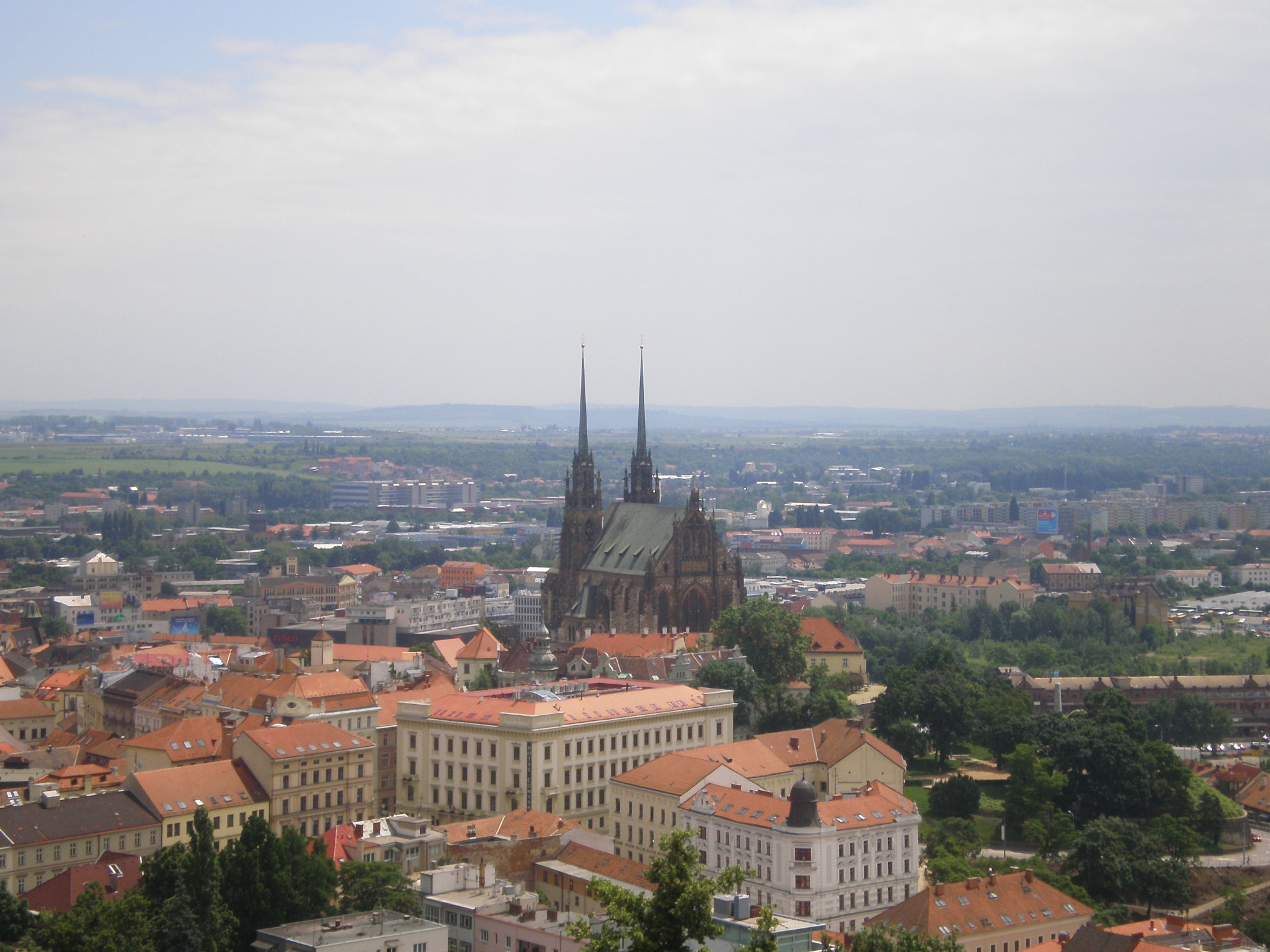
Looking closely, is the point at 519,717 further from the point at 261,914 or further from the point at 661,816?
the point at 261,914

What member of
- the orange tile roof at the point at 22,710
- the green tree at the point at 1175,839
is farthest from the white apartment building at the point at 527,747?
the orange tile roof at the point at 22,710

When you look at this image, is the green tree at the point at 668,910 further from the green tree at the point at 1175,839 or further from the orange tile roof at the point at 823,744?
the green tree at the point at 1175,839

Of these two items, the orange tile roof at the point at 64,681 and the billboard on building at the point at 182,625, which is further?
the billboard on building at the point at 182,625

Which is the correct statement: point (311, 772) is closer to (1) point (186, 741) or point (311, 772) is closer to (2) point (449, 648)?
(1) point (186, 741)

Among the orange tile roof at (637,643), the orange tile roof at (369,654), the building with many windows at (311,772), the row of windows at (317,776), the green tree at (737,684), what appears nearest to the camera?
the building with many windows at (311,772)

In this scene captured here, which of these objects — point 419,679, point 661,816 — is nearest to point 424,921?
point 661,816

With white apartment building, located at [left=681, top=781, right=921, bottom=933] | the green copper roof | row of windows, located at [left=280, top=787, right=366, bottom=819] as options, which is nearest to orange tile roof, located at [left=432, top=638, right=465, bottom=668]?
the green copper roof

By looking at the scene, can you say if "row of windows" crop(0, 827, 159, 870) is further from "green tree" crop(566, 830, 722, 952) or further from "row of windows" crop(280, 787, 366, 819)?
"green tree" crop(566, 830, 722, 952)
